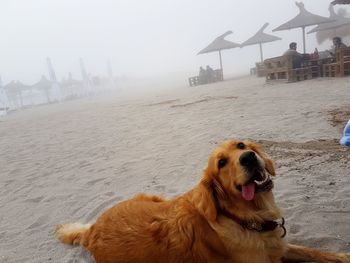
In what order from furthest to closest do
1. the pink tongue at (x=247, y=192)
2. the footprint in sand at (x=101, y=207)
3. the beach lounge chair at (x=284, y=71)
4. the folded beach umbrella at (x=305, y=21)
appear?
the folded beach umbrella at (x=305, y=21) → the beach lounge chair at (x=284, y=71) → the footprint in sand at (x=101, y=207) → the pink tongue at (x=247, y=192)

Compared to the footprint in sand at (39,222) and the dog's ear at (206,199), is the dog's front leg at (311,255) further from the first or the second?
the footprint in sand at (39,222)

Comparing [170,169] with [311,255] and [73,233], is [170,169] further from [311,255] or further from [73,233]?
[311,255]

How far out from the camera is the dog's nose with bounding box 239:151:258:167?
2.47 meters

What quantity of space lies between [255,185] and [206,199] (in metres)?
0.35

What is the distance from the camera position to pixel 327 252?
2.81 metres

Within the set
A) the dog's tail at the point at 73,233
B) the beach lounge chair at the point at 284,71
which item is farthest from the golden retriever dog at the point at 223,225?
the beach lounge chair at the point at 284,71

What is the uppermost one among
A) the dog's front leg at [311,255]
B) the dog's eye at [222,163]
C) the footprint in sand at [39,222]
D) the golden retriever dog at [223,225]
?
the dog's eye at [222,163]

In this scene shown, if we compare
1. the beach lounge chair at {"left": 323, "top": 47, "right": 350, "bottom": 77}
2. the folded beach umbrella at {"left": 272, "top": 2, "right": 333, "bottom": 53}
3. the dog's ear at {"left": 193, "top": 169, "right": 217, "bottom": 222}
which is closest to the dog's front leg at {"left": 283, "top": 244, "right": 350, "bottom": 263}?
the dog's ear at {"left": 193, "top": 169, "right": 217, "bottom": 222}

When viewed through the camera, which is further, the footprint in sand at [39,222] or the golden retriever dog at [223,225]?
the footprint in sand at [39,222]

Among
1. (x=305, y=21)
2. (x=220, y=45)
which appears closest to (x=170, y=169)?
(x=305, y=21)

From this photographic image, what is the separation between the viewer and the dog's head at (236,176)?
2465 mm

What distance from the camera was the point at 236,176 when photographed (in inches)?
97.3

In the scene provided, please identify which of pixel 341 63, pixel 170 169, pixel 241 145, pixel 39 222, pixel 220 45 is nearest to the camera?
pixel 241 145

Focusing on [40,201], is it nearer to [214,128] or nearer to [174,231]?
[174,231]
